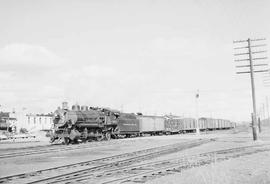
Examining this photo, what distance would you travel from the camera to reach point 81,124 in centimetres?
3284

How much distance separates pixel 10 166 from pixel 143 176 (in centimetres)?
714

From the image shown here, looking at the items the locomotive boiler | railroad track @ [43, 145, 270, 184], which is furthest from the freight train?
railroad track @ [43, 145, 270, 184]

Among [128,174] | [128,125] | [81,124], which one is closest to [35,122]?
[128,125]

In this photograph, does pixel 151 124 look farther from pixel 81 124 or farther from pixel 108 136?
pixel 81 124

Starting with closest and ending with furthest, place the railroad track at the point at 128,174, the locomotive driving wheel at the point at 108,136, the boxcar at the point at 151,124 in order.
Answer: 1. the railroad track at the point at 128,174
2. the locomotive driving wheel at the point at 108,136
3. the boxcar at the point at 151,124

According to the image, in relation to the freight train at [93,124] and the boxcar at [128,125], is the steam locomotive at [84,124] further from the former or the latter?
the boxcar at [128,125]

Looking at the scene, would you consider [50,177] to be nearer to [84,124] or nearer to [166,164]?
[166,164]

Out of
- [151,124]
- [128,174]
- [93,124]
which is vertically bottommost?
[128,174]

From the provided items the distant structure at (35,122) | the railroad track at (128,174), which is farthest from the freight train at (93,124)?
the distant structure at (35,122)

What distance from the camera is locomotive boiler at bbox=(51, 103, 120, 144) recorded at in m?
32.2

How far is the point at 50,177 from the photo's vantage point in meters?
12.0

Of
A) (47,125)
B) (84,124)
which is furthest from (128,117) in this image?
(47,125)

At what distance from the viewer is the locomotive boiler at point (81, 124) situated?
32250 mm

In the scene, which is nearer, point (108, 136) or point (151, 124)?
point (108, 136)
